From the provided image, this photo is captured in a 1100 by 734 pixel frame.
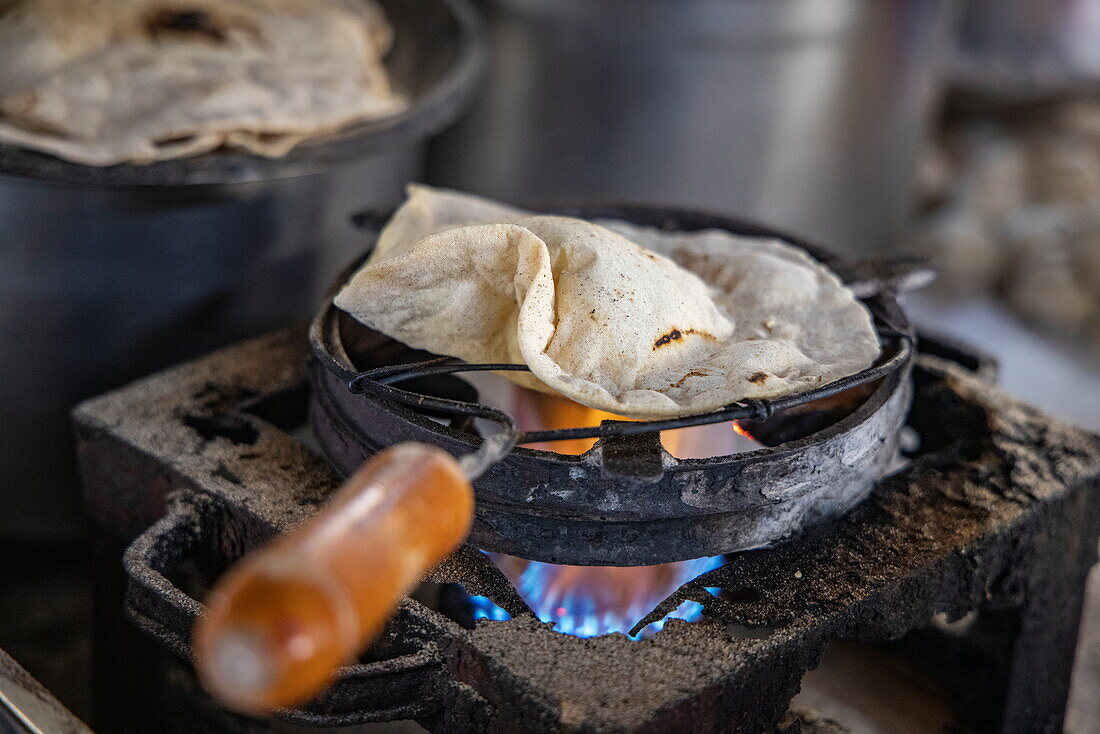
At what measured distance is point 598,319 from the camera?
4.40 feet

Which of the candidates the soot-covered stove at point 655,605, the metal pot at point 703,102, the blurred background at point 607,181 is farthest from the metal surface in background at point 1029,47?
the soot-covered stove at point 655,605

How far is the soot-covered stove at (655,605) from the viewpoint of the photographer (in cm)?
122

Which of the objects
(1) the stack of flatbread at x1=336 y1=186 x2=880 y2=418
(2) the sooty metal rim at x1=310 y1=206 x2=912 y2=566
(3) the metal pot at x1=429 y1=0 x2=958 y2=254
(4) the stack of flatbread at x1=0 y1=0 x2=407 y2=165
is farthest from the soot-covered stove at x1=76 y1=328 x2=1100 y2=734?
(3) the metal pot at x1=429 y1=0 x2=958 y2=254

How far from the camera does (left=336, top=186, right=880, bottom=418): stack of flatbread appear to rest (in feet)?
4.30

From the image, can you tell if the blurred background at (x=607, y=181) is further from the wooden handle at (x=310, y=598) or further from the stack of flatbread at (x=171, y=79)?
the wooden handle at (x=310, y=598)

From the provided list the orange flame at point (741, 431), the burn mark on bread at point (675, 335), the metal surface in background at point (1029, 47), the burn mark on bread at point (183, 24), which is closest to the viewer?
the burn mark on bread at point (675, 335)

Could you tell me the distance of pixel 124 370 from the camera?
6.64 feet

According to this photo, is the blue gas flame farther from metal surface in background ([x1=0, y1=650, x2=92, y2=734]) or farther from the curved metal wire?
metal surface in background ([x1=0, y1=650, x2=92, y2=734])

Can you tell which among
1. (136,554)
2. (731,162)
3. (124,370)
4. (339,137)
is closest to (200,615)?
(136,554)

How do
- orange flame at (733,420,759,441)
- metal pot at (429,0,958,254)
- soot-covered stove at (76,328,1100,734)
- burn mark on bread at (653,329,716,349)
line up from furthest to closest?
metal pot at (429,0,958,254) < orange flame at (733,420,759,441) < burn mark on bread at (653,329,716,349) < soot-covered stove at (76,328,1100,734)

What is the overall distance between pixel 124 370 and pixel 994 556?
147 cm

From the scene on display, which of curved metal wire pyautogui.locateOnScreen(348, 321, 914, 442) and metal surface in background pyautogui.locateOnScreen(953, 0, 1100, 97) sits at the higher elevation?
curved metal wire pyautogui.locateOnScreen(348, 321, 914, 442)

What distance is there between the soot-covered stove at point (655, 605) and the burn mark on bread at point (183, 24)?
2.29ft

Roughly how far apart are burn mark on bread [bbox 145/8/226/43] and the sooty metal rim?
950 millimetres
